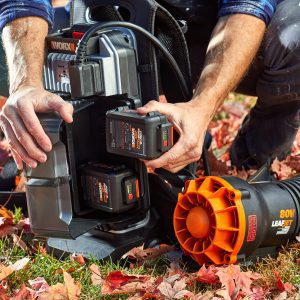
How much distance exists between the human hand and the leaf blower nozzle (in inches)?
4.9

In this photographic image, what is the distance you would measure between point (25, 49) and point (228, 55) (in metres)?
0.81

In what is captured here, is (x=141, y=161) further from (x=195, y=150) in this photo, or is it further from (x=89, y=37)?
(x=89, y=37)

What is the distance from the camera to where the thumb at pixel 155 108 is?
2.45 meters

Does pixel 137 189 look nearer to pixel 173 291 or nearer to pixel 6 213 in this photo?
pixel 173 291

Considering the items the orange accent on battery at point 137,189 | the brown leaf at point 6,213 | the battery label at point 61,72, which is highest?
the battery label at point 61,72

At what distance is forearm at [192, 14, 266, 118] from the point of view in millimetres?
2826

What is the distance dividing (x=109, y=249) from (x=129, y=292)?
1.07 ft

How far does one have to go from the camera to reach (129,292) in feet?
7.95

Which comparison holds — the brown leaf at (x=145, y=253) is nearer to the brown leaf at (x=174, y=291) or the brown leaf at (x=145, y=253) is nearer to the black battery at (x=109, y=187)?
the black battery at (x=109, y=187)

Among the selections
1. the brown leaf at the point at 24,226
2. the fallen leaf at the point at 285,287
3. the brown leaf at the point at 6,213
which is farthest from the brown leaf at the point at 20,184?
the fallen leaf at the point at 285,287

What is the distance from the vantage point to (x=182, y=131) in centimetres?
260

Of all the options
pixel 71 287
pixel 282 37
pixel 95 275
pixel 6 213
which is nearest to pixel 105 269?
pixel 95 275

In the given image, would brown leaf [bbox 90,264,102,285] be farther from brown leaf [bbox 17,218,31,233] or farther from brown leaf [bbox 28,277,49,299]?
brown leaf [bbox 17,218,31,233]

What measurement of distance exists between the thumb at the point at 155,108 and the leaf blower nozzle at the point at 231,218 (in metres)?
0.27
